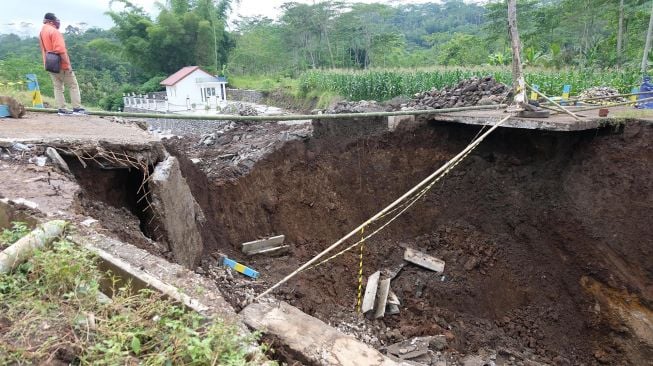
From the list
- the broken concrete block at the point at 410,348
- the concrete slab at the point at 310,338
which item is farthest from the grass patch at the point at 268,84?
the concrete slab at the point at 310,338

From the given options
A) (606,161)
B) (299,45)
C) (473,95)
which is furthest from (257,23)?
(606,161)

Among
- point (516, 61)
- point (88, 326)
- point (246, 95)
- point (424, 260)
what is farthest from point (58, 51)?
point (246, 95)

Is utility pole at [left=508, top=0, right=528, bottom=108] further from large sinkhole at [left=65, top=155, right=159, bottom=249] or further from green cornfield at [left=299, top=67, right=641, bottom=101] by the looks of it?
large sinkhole at [left=65, top=155, right=159, bottom=249]

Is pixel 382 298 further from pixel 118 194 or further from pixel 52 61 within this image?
pixel 52 61

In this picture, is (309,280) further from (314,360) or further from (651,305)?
(651,305)

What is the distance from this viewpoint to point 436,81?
42.9 feet

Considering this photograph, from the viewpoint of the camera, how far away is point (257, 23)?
4597 cm

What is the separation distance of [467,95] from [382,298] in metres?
4.52

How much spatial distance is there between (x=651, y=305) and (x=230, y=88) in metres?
26.7

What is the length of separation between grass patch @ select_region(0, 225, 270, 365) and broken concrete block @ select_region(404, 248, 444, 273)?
488 cm

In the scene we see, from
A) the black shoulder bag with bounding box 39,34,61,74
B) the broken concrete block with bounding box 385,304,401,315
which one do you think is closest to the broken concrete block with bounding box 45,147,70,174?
the black shoulder bag with bounding box 39,34,61,74

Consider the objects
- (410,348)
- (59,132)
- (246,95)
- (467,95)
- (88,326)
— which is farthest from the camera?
(246,95)

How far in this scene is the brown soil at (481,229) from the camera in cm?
542

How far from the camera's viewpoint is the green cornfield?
1083 centimetres
